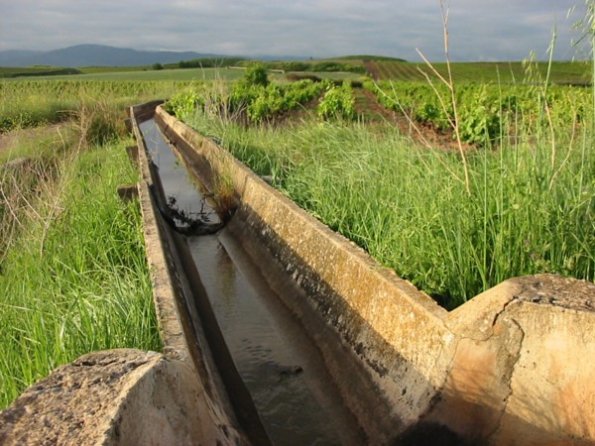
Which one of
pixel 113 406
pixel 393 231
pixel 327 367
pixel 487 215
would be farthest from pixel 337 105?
pixel 113 406

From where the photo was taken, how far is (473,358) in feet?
9.78

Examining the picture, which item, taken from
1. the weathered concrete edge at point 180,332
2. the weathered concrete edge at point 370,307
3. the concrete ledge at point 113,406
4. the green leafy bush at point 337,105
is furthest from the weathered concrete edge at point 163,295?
the green leafy bush at point 337,105

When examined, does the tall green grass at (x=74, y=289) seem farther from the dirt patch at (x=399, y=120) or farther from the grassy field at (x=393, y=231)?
the dirt patch at (x=399, y=120)

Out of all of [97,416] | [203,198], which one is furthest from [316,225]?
[203,198]

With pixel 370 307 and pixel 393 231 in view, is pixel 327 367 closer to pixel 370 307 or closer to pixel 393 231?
pixel 370 307

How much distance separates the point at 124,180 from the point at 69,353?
5.17m

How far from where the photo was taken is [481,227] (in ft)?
12.0

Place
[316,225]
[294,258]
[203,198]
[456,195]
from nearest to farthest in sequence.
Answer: [456,195], [316,225], [294,258], [203,198]

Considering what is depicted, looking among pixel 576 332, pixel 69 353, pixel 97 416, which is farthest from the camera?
pixel 69 353

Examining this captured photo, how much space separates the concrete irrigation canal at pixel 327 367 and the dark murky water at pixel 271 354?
13mm

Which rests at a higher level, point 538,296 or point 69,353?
point 538,296

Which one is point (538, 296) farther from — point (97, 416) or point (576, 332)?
point (97, 416)

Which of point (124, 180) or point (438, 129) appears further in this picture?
point (438, 129)

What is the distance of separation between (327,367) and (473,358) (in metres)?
1.49
